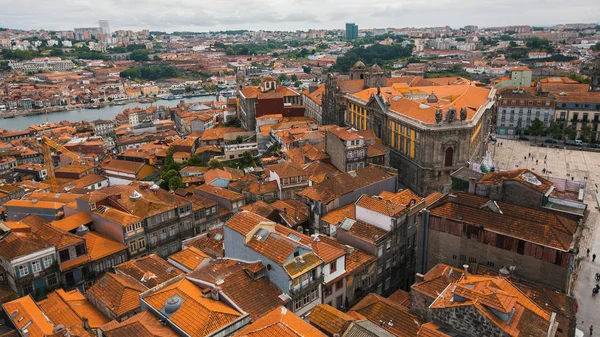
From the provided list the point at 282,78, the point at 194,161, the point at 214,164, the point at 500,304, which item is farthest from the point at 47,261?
the point at 282,78

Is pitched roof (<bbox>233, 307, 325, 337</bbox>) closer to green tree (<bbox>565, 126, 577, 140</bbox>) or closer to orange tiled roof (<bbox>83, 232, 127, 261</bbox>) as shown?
orange tiled roof (<bbox>83, 232, 127, 261</bbox>)

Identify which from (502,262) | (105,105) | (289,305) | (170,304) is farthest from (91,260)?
(105,105)

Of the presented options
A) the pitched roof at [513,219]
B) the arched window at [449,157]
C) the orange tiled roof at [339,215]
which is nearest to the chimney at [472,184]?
the pitched roof at [513,219]

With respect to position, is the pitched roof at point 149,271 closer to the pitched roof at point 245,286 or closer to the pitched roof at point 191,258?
the pitched roof at point 191,258

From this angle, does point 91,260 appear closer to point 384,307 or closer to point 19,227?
point 19,227

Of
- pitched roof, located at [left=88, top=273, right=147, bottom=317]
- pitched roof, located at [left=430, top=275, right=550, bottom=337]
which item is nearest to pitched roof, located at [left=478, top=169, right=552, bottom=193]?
pitched roof, located at [left=430, top=275, right=550, bottom=337]

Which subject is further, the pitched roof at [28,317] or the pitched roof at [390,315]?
the pitched roof at [28,317]
